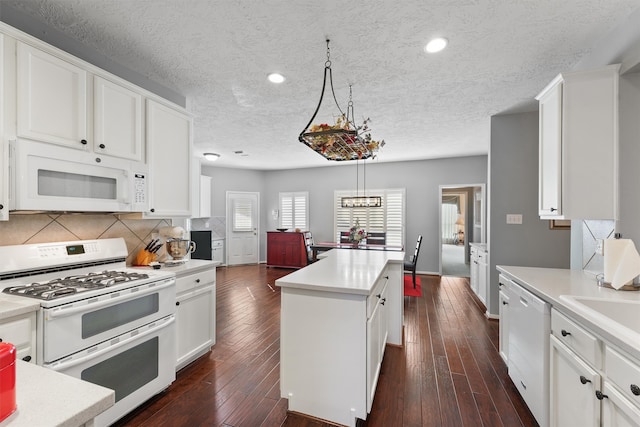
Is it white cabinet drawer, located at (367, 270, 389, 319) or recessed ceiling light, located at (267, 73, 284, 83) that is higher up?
recessed ceiling light, located at (267, 73, 284, 83)

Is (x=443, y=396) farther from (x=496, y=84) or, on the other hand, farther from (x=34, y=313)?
(x=496, y=84)

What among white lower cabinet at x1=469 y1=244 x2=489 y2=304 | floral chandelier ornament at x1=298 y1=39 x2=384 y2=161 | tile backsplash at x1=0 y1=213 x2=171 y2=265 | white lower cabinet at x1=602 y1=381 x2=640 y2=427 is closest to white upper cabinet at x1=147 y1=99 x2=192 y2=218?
tile backsplash at x1=0 y1=213 x2=171 y2=265

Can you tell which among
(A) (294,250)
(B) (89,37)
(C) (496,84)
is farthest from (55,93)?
(A) (294,250)

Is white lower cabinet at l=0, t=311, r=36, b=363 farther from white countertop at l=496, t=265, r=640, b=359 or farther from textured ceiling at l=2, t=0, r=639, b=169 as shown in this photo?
white countertop at l=496, t=265, r=640, b=359

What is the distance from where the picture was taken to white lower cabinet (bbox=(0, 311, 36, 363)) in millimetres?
1320

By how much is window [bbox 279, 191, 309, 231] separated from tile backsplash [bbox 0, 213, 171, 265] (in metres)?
4.85

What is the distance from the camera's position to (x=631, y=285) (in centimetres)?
170

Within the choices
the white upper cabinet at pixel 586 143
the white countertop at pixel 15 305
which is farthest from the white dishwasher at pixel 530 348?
the white countertop at pixel 15 305

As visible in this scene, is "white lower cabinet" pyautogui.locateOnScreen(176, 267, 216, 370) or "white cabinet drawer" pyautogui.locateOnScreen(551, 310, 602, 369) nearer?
"white cabinet drawer" pyautogui.locateOnScreen(551, 310, 602, 369)

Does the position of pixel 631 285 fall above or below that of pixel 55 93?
below

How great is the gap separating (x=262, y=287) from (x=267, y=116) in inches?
122

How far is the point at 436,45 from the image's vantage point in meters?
2.08

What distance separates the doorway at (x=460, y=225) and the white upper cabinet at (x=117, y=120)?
5727 millimetres

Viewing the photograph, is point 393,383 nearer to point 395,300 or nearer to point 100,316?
point 395,300
